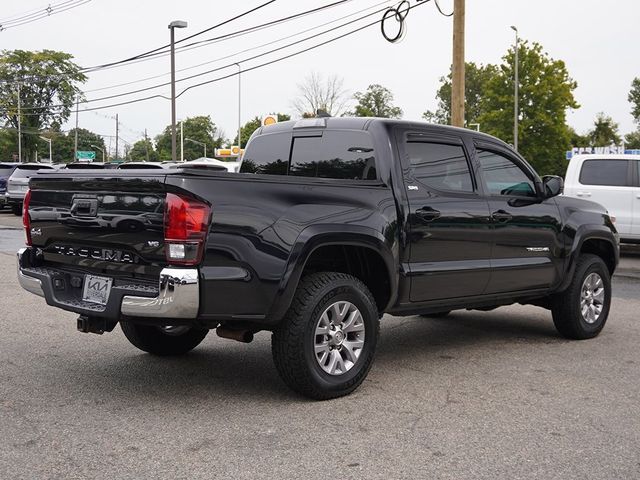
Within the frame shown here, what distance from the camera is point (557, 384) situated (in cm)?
526

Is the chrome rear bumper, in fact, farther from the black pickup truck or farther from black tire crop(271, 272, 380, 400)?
black tire crop(271, 272, 380, 400)

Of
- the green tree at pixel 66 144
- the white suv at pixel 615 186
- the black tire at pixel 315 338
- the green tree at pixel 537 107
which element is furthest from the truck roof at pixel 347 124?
the green tree at pixel 66 144

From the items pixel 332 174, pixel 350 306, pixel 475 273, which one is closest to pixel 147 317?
pixel 350 306

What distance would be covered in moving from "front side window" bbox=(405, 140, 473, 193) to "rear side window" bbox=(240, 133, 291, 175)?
3.63ft

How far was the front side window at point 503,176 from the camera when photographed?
20.3 feet

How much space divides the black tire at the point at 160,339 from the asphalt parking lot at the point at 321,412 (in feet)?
0.39

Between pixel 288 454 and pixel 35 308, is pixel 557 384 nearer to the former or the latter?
pixel 288 454

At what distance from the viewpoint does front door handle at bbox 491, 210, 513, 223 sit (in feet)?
19.8

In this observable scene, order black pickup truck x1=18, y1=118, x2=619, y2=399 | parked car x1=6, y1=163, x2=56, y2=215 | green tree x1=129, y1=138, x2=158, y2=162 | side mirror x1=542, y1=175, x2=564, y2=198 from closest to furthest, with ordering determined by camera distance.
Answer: black pickup truck x1=18, y1=118, x2=619, y2=399
side mirror x1=542, y1=175, x2=564, y2=198
parked car x1=6, y1=163, x2=56, y2=215
green tree x1=129, y1=138, x2=158, y2=162

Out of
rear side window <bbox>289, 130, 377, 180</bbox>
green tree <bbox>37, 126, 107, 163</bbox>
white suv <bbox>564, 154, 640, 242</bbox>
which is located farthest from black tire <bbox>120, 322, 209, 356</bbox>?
green tree <bbox>37, 126, 107, 163</bbox>

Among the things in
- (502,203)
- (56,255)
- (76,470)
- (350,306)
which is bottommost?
(76,470)

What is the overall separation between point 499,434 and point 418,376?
4.51ft

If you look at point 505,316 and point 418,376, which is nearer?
point 418,376

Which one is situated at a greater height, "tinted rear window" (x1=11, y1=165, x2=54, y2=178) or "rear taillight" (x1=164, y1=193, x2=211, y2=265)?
"tinted rear window" (x1=11, y1=165, x2=54, y2=178)
